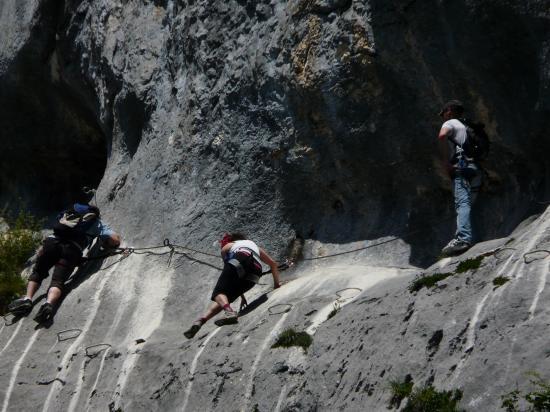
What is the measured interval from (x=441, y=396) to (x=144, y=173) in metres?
8.02

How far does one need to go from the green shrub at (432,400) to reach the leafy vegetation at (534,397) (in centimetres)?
49

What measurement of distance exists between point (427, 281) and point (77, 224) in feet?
21.8

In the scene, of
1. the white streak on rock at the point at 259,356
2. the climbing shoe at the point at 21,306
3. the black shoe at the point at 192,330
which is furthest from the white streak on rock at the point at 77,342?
the white streak on rock at the point at 259,356

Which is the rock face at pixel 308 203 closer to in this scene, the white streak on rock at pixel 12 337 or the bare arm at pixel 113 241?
the white streak on rock at pixel 12 337

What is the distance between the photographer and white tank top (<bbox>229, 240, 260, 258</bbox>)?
462 inches

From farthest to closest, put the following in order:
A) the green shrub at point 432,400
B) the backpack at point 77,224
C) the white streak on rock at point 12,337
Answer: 1. the backpack at point 77,224
2. the white streak on rock at point 12,337
3. the green shrub at point 432,400

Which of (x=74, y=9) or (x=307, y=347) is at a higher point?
(x=74, y=9)

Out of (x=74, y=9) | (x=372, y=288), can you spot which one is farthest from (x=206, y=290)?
(x=74, y=9)

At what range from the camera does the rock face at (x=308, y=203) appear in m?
8.71

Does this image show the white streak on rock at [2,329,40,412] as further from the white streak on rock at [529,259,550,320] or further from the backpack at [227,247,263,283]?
the white streak on rock at [529,259,550,320]

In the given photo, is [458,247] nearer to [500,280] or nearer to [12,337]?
[500,280]

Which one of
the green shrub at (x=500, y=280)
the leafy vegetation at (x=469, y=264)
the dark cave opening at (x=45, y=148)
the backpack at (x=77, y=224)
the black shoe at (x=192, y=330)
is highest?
the dark cave opening at (x=45, y=148)

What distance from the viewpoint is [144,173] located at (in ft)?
48.0

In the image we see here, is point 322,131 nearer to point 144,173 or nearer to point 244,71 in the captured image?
point 244,71
